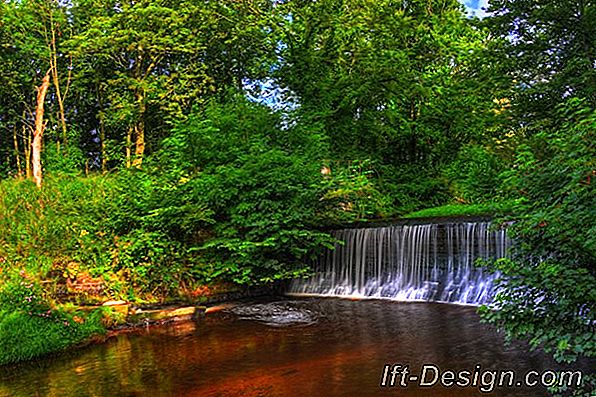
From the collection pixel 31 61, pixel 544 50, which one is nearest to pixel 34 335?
pixel 544 50

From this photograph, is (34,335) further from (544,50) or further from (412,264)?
(544,50)

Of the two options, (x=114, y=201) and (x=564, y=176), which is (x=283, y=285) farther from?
(x=564, y=176)

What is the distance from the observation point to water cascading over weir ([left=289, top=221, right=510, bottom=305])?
9828mm

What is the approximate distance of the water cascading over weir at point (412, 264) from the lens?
32.2 ft

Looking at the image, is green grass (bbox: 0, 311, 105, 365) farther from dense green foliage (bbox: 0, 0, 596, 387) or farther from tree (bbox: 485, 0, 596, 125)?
tree (bbox: 485, 0, 596, 125)

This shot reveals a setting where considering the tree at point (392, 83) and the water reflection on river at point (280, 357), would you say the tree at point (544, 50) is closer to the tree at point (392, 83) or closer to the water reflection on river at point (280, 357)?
the tree at point (392, 83)

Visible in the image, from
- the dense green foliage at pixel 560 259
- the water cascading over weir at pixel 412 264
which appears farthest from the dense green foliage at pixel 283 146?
the water cascading over weir at pixel 412 264

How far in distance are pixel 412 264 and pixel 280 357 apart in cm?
494

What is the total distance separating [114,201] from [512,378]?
837cm

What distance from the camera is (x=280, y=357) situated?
677cm

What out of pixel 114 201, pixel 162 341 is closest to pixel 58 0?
pixel 114 201

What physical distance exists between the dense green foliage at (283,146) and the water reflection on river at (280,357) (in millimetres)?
880

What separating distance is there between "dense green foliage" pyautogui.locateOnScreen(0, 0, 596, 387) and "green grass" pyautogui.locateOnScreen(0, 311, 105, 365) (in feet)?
0.07

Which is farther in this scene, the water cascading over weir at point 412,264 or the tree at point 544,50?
the tree at point 544,50
